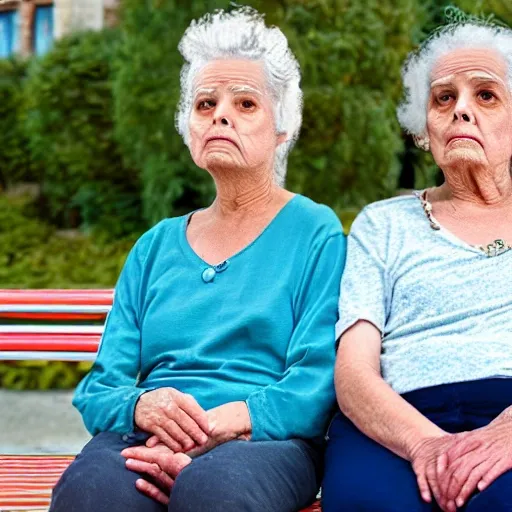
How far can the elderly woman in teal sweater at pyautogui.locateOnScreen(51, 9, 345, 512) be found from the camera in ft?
8.75

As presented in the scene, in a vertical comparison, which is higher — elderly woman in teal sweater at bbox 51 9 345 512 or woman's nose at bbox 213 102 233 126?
woman's nose at bbox 213 102 233 126

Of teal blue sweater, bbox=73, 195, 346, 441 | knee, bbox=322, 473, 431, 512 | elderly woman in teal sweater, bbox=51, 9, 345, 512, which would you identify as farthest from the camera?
teal blue sweater, bbox=73, 195, 346, 441

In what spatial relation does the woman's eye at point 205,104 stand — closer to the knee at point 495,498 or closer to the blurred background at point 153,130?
the knee at point 495,498

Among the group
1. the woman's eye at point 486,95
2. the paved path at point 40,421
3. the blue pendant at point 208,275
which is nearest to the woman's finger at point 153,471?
the blue pendant at point 208,275

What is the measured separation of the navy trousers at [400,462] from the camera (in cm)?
249

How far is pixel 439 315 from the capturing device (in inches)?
114

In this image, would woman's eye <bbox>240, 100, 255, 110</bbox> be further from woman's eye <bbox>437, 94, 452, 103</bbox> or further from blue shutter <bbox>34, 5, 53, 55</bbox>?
blue shutter <bbox>34, 5, 53, 55</bbox>

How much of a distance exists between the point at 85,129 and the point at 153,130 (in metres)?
1.41

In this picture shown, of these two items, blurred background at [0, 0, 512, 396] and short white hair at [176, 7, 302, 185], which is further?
blurred background at [0, 0, 512, 396]

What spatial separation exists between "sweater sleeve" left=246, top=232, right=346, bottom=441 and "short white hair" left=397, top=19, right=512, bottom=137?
1.65ft

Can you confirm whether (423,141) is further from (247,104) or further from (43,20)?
(43,20)

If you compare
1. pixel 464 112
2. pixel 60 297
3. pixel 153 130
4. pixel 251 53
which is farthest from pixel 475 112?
pixel 153 130

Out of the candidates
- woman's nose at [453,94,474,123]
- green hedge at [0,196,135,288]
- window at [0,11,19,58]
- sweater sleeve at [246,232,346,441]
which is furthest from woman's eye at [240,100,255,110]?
window at [0,11,19,58]

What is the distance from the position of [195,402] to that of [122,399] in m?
0.23
